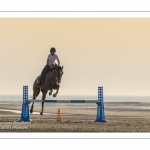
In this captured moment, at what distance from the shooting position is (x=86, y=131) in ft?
70.8
